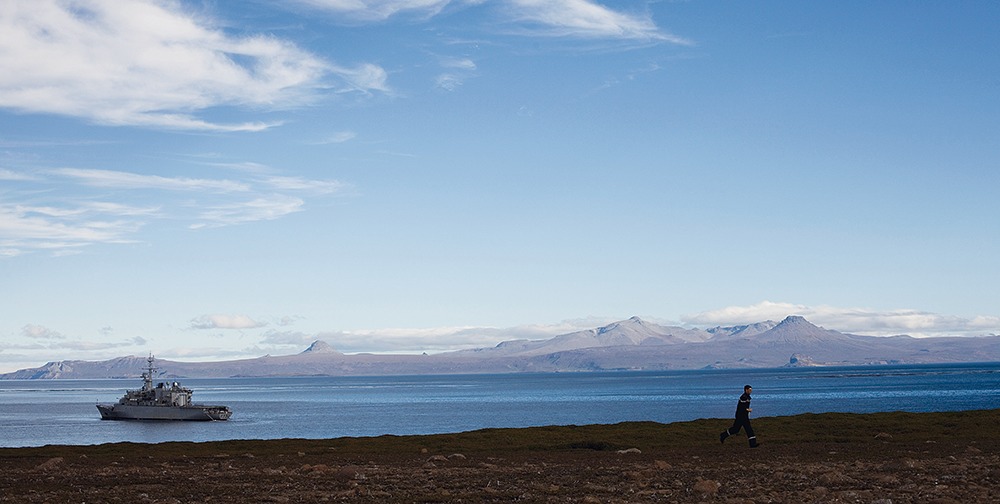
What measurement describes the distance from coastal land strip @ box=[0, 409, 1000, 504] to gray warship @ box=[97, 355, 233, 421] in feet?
301

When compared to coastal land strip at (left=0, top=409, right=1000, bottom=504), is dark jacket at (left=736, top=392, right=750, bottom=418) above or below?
above

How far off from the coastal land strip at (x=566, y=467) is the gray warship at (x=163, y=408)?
91856 mm

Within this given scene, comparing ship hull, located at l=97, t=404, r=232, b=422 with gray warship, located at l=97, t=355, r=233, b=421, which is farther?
gray warship, located at l=97, t=355, r=233, b=421

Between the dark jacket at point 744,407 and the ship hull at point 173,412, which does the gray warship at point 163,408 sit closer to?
the ship hull at point 173,412

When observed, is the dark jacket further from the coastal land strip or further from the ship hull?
the ship hull

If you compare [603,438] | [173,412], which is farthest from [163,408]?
[603,438]

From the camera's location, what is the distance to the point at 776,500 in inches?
814

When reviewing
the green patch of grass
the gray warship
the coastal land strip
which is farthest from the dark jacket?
the gray warship

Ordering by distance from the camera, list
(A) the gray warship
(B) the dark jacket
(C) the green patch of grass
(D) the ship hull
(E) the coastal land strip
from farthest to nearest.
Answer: (A) the gray warship < (D) the ship hull < (C) the green patch of grass < (B) the dark jacket < (E) the coastal land strip

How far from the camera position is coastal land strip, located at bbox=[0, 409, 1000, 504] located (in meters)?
22.6

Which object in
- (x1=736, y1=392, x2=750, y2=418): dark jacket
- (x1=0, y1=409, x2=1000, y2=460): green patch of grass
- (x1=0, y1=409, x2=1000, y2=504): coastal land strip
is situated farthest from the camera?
(x1=0, y1=409, x2=1000, y2=460): green patch of grass

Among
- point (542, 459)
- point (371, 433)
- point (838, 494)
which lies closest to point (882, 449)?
point (542, 459)

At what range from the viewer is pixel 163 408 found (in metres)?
138

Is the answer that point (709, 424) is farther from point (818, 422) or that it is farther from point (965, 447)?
point (965, 447)
